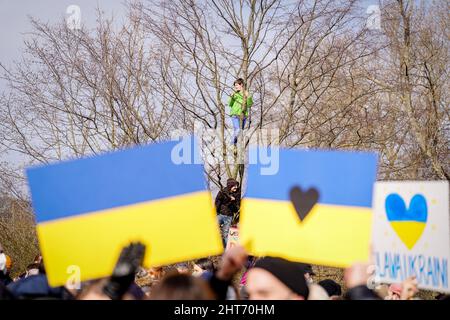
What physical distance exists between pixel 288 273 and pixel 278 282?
75mm

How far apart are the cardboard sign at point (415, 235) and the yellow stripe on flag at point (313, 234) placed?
0.45 metres

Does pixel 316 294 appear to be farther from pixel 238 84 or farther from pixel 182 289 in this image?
pixel 238 84

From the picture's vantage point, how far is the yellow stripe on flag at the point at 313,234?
3.49 metres

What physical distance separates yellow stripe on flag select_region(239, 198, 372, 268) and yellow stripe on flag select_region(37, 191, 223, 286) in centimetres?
28

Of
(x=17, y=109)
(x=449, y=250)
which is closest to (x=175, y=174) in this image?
(x=449, y=250)

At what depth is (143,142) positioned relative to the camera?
37.0 feet

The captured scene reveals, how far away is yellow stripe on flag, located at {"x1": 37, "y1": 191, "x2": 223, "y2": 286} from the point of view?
11.1 feet

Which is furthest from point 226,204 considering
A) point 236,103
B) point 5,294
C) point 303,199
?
point 5,294

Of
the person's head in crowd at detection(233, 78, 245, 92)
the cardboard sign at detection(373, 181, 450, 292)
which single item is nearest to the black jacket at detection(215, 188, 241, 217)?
the person's head in crowd at detection(233, 78, 245, 92)

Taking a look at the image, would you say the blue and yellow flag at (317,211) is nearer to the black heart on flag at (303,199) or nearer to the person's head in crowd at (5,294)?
the black heart on flag at (303,199)

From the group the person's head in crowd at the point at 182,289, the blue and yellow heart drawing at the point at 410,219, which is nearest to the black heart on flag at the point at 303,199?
the blue and yellow heart drawing at the point at 410,219

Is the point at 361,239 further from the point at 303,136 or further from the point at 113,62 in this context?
the point at 113,62

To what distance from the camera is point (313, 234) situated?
355 centimetres

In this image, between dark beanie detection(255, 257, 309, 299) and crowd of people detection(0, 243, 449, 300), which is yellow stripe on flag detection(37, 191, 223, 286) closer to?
crowd of people detection(0, 243, 449, 300)
